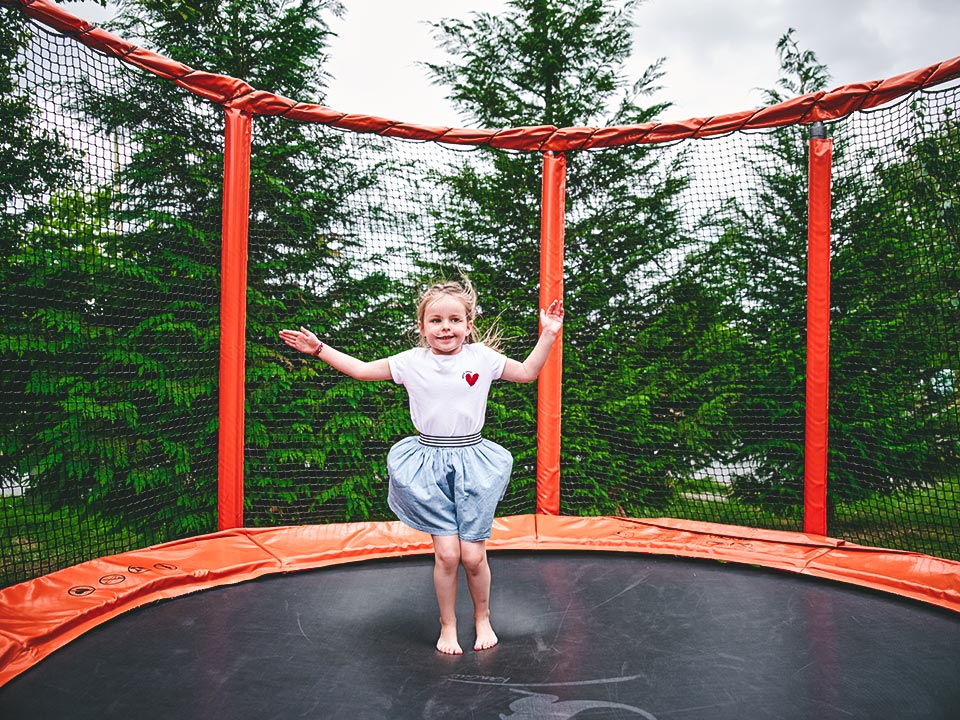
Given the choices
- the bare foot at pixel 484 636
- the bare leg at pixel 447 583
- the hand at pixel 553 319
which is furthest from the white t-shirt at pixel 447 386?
the bare foot at pixel 484 636

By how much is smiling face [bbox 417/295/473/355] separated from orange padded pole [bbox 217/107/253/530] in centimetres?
110

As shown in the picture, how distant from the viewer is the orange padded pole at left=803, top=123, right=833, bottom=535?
259 cm

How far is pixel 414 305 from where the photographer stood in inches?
117

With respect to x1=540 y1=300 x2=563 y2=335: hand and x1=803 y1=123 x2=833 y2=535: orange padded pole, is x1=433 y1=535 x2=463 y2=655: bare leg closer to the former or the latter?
x1=540 y1=300 x2=563 y2=335: hand

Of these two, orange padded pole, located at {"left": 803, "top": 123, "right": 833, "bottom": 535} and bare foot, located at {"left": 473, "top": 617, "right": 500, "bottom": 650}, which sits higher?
orange padded pole, located at {"left": 803, "top": 123, "right": 833, "bottom": 535}

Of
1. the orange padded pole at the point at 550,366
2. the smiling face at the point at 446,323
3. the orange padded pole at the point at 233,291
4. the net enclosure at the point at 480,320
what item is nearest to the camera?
the smiling face at the point at 446,323

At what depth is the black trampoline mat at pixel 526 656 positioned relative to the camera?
53.8 inches

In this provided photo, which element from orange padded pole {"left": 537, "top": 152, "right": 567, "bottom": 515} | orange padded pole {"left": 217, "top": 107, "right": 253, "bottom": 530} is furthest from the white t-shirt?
orange padded pole {"left": 537, "top": 152, "right": 567, "bottom": 515}

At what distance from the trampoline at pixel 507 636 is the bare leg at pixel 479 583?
1.4 inches

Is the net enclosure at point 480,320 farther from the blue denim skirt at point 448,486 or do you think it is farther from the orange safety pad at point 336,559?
the blue denim skirt at point 448,486

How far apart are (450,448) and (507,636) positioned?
1.92 feet

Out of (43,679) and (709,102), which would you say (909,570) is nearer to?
(43,679)

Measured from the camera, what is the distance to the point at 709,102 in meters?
4.06

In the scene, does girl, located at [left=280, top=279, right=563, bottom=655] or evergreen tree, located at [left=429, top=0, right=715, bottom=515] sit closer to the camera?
girl, located at [left=280, top=279, right=563, bottom=655]
